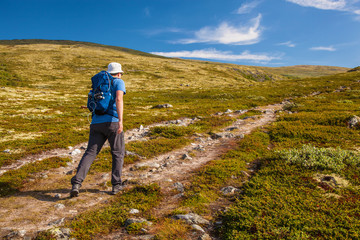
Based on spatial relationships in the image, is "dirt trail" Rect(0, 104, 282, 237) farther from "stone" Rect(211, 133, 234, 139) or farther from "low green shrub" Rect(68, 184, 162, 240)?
"stone" Rect(211, 133, 234, 139)

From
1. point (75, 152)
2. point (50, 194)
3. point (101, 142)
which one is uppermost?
point (101, 142)

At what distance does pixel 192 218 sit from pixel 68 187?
197 inches

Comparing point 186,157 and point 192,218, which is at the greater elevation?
point 186,157

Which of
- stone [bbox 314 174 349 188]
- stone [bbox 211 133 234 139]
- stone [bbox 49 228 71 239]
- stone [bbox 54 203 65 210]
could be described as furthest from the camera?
stone [bbox 211 133 234 139]

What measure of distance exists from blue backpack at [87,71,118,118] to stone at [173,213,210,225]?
12.9 feet

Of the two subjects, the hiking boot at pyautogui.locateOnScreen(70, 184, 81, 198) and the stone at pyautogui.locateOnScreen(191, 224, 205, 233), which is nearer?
the stone at pyautogui.locateOnScreen(191, 224, 205, 233)

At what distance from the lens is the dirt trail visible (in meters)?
5.30

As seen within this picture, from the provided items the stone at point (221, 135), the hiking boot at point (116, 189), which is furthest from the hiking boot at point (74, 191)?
the stone at point (221, 135)

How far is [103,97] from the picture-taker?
6840 millimetres

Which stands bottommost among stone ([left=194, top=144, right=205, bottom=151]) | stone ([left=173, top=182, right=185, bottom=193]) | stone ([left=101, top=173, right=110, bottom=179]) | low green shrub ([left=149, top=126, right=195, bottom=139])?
stone ([left=101, top=173, right=110, bottom=179])

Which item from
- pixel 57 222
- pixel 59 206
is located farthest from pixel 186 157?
pixel 57 222

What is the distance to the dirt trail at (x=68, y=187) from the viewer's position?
5.30 m

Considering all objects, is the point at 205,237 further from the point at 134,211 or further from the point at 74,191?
the point at 74,191

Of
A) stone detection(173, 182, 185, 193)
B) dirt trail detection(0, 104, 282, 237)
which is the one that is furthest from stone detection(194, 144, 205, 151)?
stone detection(173, 182, 185, 193)
